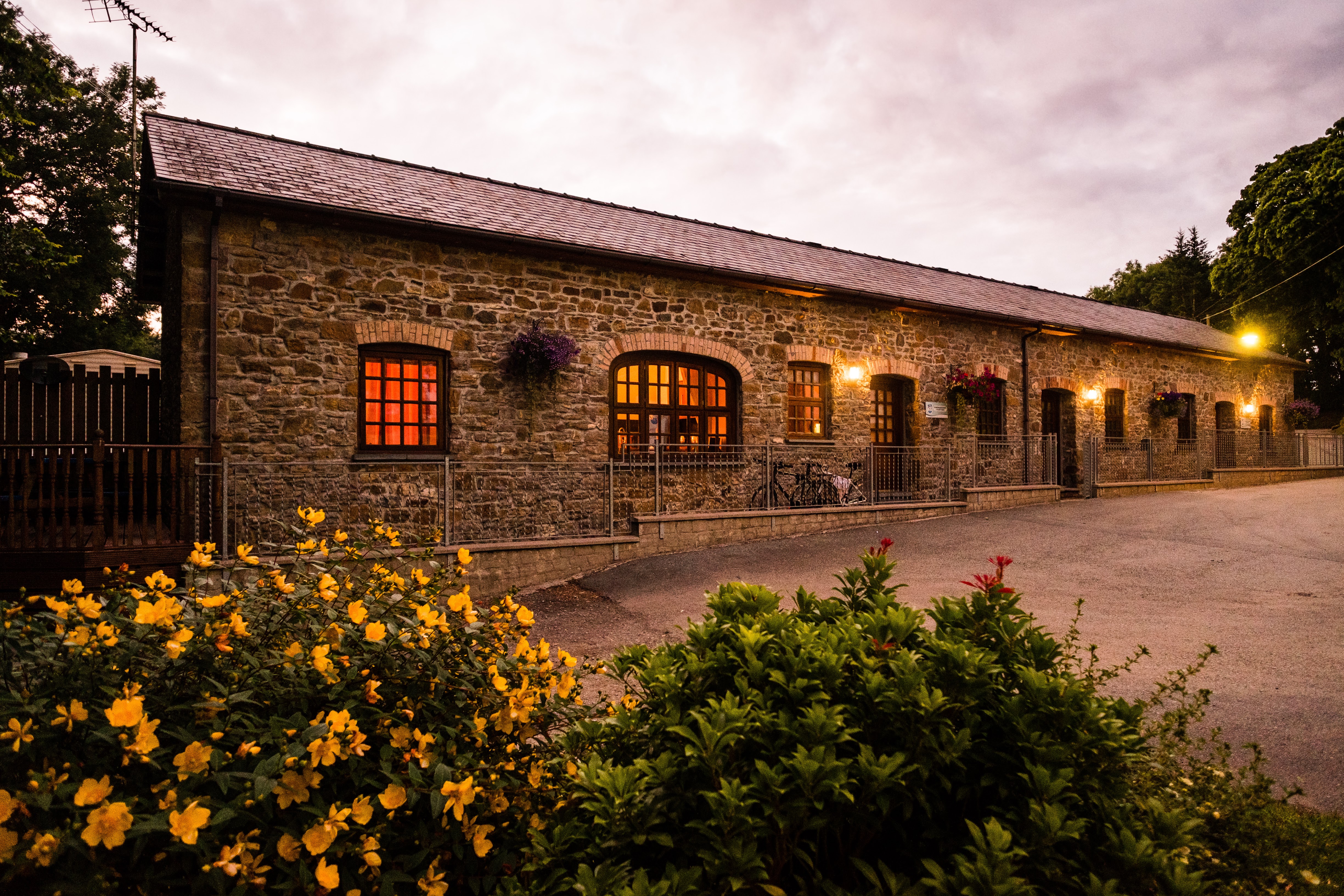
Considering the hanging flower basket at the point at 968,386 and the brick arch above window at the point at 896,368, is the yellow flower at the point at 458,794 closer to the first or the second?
the brick arch above window at the point at 896,368

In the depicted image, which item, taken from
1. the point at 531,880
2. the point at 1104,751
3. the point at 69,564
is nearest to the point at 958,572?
the point at 1104,751

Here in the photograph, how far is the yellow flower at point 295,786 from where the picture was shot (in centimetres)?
153

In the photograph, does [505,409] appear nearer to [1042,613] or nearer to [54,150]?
[1042,613]

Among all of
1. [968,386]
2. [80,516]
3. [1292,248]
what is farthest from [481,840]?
[1292,248]

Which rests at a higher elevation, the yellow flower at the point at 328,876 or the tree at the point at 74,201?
the tree at the point at 74,201

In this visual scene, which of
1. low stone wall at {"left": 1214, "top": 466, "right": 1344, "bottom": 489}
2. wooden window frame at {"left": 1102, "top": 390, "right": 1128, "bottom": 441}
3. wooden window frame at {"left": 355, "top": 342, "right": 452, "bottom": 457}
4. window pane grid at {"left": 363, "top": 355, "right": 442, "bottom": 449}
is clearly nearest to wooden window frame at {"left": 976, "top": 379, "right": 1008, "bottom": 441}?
wooden window frame at {"left": 1102, "top": 390, "right": 1128, "bottom": 441}

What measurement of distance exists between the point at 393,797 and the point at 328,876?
0.67 feet

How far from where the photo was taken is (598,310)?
1033 cm

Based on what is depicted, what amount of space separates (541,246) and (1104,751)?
30.1 feet

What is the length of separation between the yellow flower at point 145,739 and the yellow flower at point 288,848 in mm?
327

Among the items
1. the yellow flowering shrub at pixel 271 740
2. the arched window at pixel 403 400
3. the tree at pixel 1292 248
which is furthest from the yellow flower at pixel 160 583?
the tree at pixel 1292 248

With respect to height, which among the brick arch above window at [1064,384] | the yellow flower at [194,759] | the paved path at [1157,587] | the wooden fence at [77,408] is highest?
the brick arch above window at [1064,384]

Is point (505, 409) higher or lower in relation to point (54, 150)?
lower

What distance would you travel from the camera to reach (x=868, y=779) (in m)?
1.59
